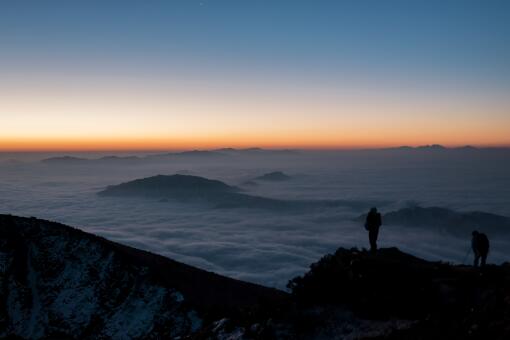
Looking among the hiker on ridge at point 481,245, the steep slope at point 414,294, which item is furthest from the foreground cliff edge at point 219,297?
the hiker on ridge at point 481,245

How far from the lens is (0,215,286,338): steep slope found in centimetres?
3072

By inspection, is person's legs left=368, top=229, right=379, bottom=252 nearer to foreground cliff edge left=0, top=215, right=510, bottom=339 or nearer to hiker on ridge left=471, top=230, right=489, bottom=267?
foreground cliff edge left=0, top=215, right=510, bottom=339

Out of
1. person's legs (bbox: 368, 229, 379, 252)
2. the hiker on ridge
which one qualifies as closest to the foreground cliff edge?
person's legs (bbox: 368, 229, 379, 252)

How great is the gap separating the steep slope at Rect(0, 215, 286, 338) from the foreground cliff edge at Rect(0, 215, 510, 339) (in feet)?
0.31

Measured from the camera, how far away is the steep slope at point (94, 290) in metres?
30.7

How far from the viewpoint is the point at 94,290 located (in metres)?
33.8

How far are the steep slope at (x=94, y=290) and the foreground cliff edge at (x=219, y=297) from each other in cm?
10

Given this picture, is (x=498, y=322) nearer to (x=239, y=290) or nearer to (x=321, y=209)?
(x=239, y=290)

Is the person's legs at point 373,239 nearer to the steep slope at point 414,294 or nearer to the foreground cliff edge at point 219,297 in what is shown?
the foreground cliff edge at point 219,297

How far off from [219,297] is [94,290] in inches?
469

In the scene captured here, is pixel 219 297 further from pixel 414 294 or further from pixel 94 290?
pixel 414 294

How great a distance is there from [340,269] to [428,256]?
4411 inches

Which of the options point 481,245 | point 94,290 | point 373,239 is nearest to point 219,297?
point 94,290

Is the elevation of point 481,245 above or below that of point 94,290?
above
